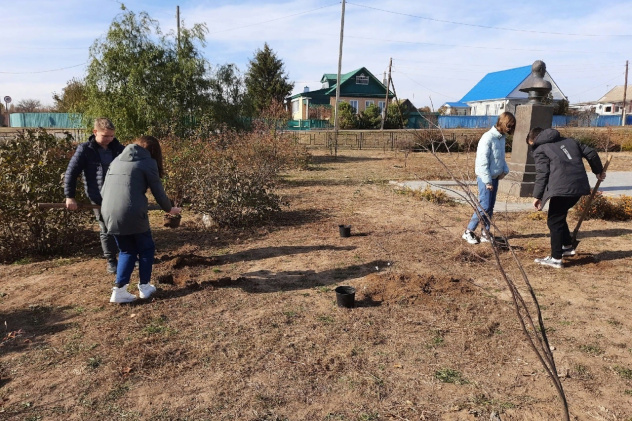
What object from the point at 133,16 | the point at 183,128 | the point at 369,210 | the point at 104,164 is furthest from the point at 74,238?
the point at 133,16

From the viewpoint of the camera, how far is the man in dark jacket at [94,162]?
14.7 feet

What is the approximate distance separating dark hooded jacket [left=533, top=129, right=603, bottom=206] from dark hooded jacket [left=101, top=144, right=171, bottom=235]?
4.30m

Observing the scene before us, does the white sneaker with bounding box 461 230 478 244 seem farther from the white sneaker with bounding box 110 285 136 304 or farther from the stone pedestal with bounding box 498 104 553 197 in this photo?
the white sneaker with bounding box 110 285 136 304

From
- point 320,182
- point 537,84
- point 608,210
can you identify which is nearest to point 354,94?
point 320,182

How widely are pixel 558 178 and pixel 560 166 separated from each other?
15 centimetres

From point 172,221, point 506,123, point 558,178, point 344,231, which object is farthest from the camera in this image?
point 172,221

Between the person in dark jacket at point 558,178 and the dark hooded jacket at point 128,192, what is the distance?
14.1ft

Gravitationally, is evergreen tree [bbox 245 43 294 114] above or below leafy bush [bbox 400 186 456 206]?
above

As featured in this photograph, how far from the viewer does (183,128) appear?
14531 millimetres

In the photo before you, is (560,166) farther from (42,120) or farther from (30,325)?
(42,120)

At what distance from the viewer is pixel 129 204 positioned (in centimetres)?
384

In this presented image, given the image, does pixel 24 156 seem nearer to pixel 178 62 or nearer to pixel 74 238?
pixel 74 238

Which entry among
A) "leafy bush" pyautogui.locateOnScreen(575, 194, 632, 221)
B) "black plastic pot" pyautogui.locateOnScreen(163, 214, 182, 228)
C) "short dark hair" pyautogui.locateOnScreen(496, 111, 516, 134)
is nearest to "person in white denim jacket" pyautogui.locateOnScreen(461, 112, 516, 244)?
"short dark hair" pyautogui.locateOnScreen(496, 111, 516, 134)

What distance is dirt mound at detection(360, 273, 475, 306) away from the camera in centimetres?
426
